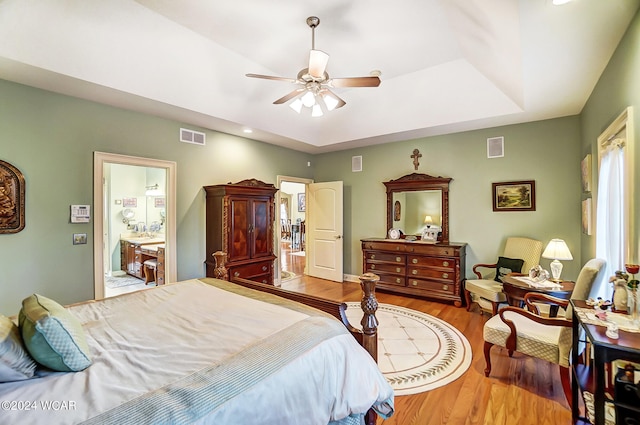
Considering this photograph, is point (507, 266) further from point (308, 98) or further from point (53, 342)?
point (53, 342)

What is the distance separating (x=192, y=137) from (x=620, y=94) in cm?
458

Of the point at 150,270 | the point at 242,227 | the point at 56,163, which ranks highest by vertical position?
the point at 56,163

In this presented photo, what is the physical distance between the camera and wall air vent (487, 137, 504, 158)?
432cm

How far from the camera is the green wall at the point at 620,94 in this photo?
1.83 m

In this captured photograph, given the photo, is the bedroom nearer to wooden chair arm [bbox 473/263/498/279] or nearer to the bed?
wooden chair arm [bbox 473/263/498/279]

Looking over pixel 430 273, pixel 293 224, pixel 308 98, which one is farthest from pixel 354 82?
pixel 293 224

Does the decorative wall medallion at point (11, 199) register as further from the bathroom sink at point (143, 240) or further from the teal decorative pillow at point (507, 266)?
the teal decorative pillow at point (507, 266)

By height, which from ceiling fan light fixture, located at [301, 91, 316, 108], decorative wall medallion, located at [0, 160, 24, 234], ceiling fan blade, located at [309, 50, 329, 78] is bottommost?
decorative wall medallion, located at [0, 160, 24, 234]

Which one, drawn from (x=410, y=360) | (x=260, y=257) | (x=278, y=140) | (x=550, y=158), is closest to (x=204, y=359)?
(x=410, y=360)

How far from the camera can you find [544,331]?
2379 millimetres

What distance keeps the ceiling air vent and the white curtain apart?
4.59m

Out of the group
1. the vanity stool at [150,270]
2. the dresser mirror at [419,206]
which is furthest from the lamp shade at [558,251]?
the vanity stool at [150,270]

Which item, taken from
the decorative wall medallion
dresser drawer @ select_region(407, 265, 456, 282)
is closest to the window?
dresser drawer @ select_region(407, 265, 456, 282)

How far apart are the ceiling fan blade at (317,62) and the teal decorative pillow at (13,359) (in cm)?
257
